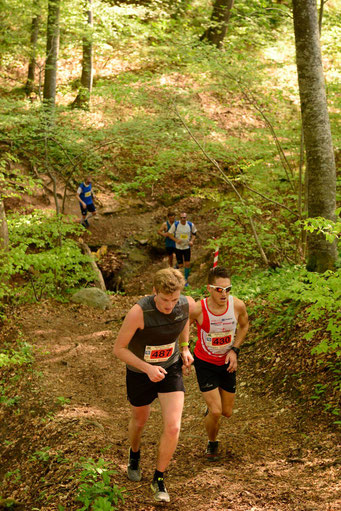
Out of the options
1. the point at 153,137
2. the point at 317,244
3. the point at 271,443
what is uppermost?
the point at 153,137

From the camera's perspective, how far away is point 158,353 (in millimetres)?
3662

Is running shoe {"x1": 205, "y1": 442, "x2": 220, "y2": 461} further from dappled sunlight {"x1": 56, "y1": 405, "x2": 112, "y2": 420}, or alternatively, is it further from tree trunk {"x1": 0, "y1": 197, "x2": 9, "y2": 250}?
tree trunk {"x1": 0, "y1": 197, "x2": 9, "y2": 250}

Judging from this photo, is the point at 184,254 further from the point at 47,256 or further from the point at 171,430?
the point at 171,430

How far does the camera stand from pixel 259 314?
8.15 meters

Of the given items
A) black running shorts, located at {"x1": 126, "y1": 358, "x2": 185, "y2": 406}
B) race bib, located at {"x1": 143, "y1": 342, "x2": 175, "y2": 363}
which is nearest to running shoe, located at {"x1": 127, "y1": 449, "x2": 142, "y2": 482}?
black running shorts, located at {"x1": 126, "y1": 358, "x2": 185, "y2": 406}

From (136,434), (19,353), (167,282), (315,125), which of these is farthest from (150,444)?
(315,125)

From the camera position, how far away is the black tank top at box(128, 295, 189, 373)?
3574 mm

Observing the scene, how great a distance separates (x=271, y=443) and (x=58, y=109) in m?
11.0

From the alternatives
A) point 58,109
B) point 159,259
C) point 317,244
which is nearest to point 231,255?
point 159,259

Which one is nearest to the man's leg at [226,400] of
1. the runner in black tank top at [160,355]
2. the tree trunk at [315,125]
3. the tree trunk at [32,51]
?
the runner in black tank top at [160,355]

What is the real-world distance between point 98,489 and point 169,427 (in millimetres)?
802

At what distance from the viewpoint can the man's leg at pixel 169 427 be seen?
3.53 meters

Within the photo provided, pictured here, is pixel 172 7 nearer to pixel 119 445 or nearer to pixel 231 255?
pixel 231 255

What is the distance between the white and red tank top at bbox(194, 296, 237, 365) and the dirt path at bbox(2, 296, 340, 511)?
1.06 m
